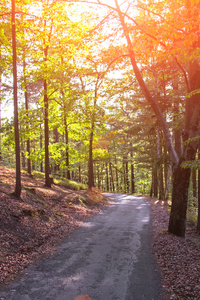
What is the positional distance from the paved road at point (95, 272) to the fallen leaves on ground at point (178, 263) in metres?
0.29

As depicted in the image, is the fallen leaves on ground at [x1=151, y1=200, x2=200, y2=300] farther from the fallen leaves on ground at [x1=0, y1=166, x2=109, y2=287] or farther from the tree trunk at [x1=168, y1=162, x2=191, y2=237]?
the fallen leaves on ground at [x1=0, y1=166, x2=109, y2=287]

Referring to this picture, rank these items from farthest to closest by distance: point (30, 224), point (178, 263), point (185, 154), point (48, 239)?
1. point (185, 154)
2. point (30, 224)
3. point (48, 239)
4. point (178, 263)

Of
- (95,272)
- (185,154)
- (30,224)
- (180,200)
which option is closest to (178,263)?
(95,272)

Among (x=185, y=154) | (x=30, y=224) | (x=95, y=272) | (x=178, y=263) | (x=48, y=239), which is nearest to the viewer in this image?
(x=95, y=272)

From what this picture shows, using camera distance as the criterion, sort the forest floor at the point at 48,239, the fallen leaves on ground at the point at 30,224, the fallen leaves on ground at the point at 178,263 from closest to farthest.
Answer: the fallen leaves on ground at the point at 178,263 → the forest floor at the point at 48,239 → the fallen leaves on ground at the point at 30,224

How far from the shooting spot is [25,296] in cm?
479

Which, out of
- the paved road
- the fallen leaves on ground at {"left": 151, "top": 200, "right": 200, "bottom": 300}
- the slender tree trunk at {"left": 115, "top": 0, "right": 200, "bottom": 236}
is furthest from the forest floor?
the slender tree trunk at {"left": 115, "top": 0, "right": 200, "bottom": 236}

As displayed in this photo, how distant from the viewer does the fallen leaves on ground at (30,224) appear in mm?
6546

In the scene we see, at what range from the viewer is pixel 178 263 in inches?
265

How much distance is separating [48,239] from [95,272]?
3.23 m

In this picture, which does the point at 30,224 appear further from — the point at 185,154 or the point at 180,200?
the point at 185,154

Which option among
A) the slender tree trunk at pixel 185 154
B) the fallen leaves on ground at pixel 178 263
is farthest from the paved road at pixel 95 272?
the slender tree trunk at pixel 185 154

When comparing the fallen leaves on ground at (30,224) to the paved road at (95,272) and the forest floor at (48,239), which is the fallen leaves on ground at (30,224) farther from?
the paved road at (95,272)

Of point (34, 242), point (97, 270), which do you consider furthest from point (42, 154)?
point (97, 270)
